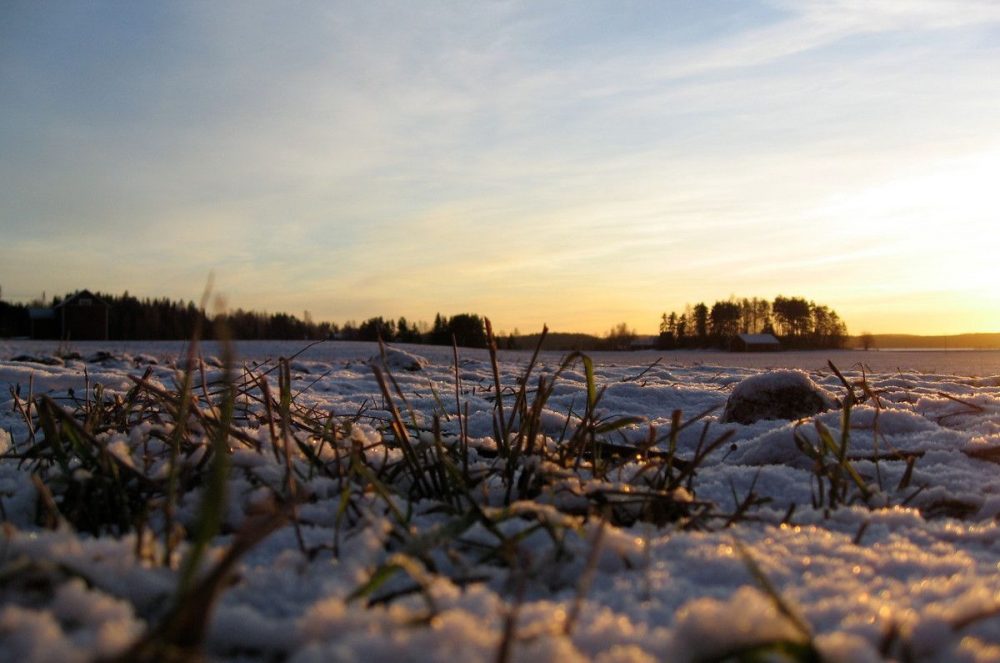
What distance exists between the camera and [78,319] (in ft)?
134

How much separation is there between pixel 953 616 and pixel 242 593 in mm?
860

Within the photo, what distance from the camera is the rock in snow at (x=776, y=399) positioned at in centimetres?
319

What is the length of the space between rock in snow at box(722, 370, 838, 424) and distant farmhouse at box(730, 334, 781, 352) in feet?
176

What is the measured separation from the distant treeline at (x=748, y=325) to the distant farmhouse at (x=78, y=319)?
42.2 metres

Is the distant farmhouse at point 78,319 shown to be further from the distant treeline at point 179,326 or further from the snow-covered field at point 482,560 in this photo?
the snow-covered field at point 482,560

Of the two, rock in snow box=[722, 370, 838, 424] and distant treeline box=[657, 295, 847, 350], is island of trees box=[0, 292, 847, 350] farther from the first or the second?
rock in snow box=[722, 370, 838, 424]

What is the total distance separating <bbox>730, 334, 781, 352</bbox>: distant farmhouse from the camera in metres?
55.3

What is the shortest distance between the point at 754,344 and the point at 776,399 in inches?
2257

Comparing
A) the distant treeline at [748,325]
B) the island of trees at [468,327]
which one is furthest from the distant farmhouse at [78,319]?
the distant treeline at [748,325]

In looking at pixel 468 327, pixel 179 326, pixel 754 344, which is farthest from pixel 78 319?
pixel 754 344

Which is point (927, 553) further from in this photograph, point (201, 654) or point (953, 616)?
point (201, 654)

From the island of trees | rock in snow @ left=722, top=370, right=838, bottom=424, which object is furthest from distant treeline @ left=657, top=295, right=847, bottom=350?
rock in snow @ left=722, top=370, right=838, bottom=424

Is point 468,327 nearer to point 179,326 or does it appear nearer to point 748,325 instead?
point 179,326

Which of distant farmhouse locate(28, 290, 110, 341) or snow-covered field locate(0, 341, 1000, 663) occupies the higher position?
distant farmhouse locate(28, 290, 110, 341)
